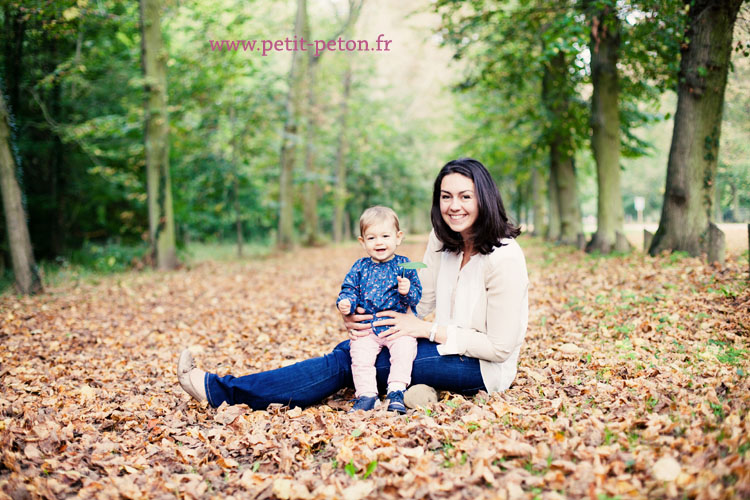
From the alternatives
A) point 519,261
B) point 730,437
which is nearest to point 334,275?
point 519,261

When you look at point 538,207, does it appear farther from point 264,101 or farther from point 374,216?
point 374,216

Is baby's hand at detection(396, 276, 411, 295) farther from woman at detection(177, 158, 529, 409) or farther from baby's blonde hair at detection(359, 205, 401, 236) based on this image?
baby's blonde hair at detection(359, 205, 401, 236)

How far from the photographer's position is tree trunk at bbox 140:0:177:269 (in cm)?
1097

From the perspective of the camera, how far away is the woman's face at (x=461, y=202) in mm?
3373

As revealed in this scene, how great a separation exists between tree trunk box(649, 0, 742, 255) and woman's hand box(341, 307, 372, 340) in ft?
20.8

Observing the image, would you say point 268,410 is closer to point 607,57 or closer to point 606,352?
point 606,352

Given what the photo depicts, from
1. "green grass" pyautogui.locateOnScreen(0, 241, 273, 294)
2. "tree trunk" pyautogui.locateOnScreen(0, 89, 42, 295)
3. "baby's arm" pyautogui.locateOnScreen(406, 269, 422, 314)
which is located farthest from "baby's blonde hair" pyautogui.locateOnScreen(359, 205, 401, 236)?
"green grass" pyautogui.locateOnScreen(0, 241, 273, 294)

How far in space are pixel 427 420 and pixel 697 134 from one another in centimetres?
725

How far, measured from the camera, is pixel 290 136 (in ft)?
48.2

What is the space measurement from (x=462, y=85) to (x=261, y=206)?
37.3ft

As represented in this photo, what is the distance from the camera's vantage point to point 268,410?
3.59m

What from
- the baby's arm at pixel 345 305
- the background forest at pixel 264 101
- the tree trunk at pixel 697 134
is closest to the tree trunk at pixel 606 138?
the background forest at pixel 264 101

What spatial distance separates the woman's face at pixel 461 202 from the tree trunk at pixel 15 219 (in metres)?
7.50

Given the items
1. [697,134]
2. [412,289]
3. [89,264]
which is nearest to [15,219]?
[89,264]
